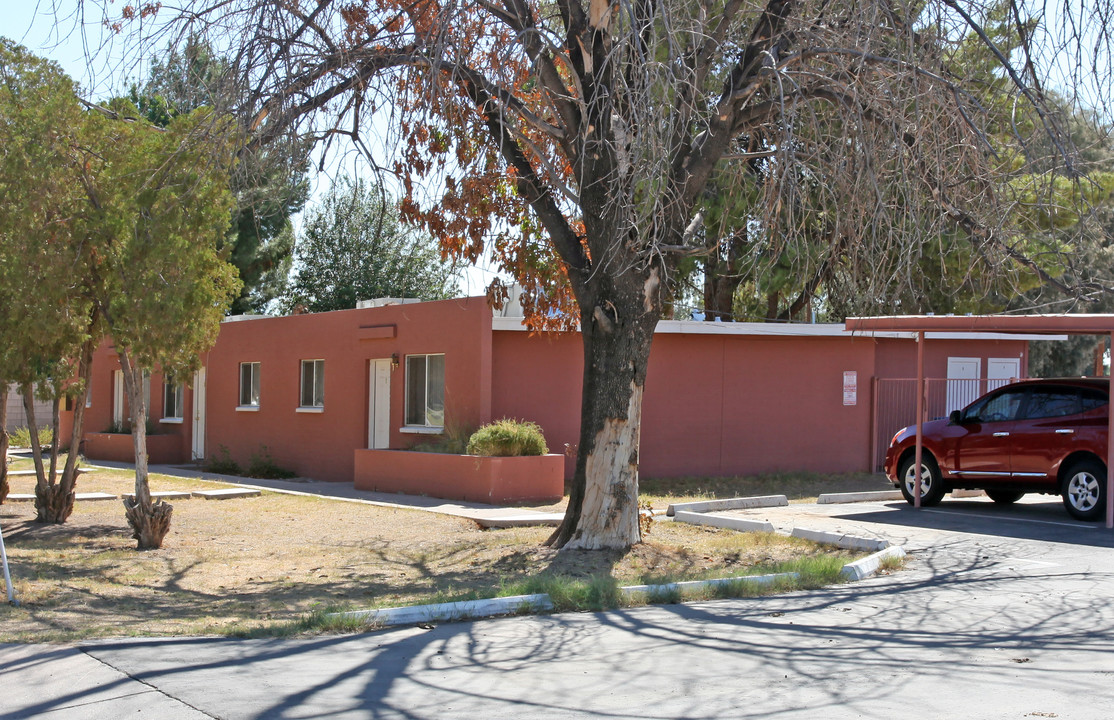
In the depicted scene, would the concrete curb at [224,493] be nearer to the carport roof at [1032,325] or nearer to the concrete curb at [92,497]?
the concrete curb at [92,497]

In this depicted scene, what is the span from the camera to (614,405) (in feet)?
36.4

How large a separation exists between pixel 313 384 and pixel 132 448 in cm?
665

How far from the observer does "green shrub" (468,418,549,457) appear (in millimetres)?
17094

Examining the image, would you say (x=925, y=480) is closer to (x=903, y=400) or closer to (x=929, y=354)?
(x=903, y=400)

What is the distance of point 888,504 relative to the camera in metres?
16.2

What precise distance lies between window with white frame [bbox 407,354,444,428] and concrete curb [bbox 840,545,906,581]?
34.8ft

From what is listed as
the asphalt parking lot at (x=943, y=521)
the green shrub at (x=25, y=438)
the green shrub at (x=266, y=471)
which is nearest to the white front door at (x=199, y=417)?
the green shrub at (x=266, y=471)

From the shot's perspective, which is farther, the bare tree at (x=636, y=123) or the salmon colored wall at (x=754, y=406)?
the salmon colored wall at (x=754, y=406)

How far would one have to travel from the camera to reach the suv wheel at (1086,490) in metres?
13.4

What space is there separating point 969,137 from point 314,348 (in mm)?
15790

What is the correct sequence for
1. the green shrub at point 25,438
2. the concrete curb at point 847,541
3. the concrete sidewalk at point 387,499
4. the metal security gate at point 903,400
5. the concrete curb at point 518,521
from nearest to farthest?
the concrete curb at point 847,541, the concrete curb at point 518,521, the concrete sidewalk at point 387,499, the metal security gate at point 903,400, the green shrub at point 25,438

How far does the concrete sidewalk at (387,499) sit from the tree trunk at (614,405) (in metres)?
3.29

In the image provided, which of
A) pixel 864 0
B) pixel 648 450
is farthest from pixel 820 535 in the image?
pixel 648 450

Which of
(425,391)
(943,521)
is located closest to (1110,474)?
(943,521)
